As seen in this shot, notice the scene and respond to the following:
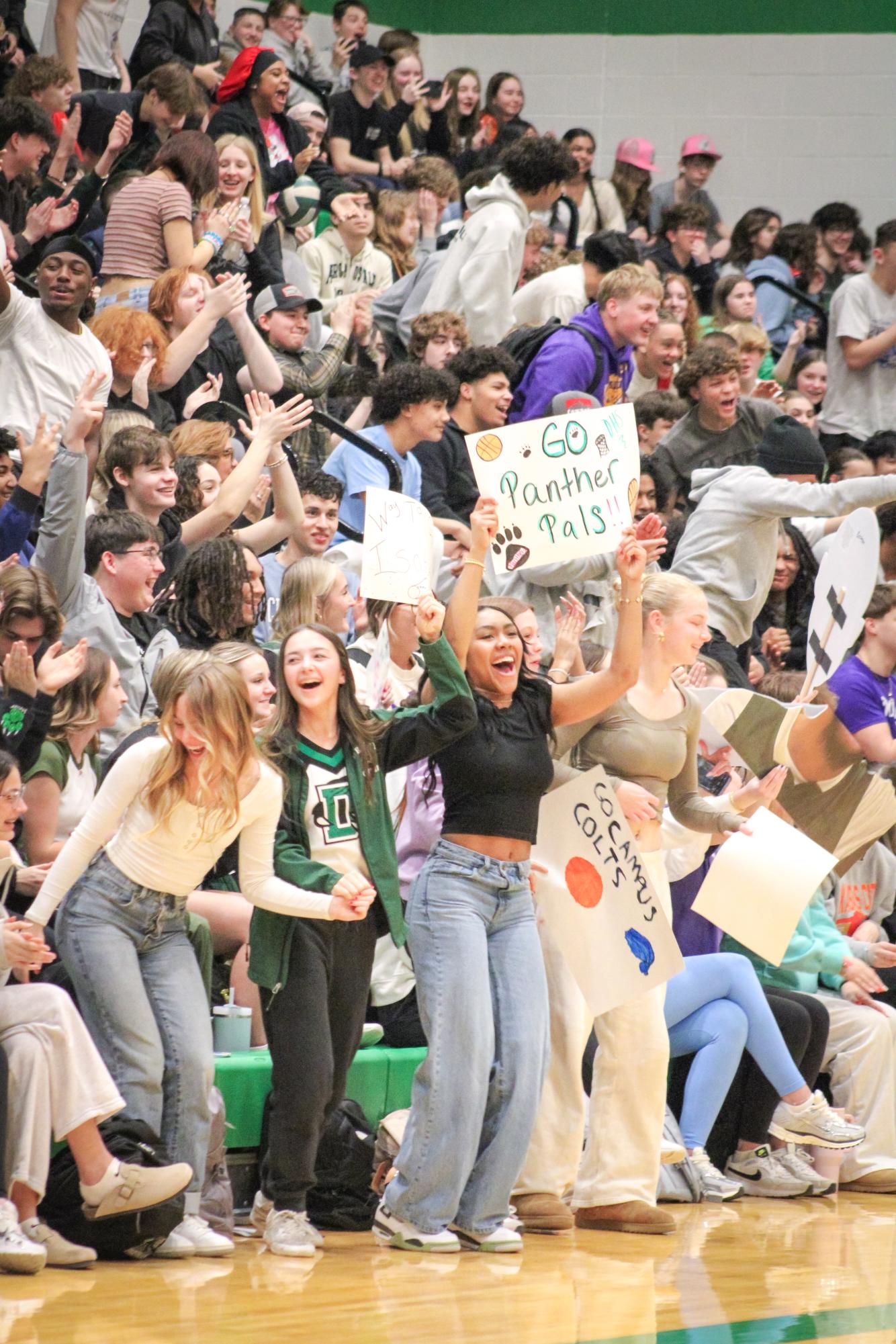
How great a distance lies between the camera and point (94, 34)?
1030 cm

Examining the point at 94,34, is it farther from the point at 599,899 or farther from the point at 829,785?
the point at 599,899

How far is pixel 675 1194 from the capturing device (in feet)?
16.9

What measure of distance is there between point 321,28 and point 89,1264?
11.3 meters

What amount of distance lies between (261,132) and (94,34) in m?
1.60

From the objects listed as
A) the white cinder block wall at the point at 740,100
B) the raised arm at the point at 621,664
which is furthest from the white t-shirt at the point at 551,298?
the white cinder block wall at the point at 740,100

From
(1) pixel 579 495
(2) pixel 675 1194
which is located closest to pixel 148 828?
(1) pixel 579 495

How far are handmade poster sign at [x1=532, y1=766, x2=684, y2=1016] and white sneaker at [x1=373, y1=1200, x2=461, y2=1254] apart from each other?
0.67 metres

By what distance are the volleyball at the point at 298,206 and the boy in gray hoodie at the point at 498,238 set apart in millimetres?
1374

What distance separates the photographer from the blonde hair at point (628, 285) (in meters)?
6.26

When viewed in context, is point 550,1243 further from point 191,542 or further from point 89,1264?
point 191,542

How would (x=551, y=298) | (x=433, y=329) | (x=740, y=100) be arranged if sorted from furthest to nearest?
(x=740, y=100) → (x=551, y=298) → (x=433, y=329)

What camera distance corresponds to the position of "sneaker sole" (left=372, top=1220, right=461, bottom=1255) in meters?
4.25

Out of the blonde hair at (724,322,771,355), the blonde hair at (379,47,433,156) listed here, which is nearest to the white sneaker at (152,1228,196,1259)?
the blonde hair at (724,322,771,355)

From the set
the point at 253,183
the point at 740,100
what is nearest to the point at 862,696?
the point at 253,183
